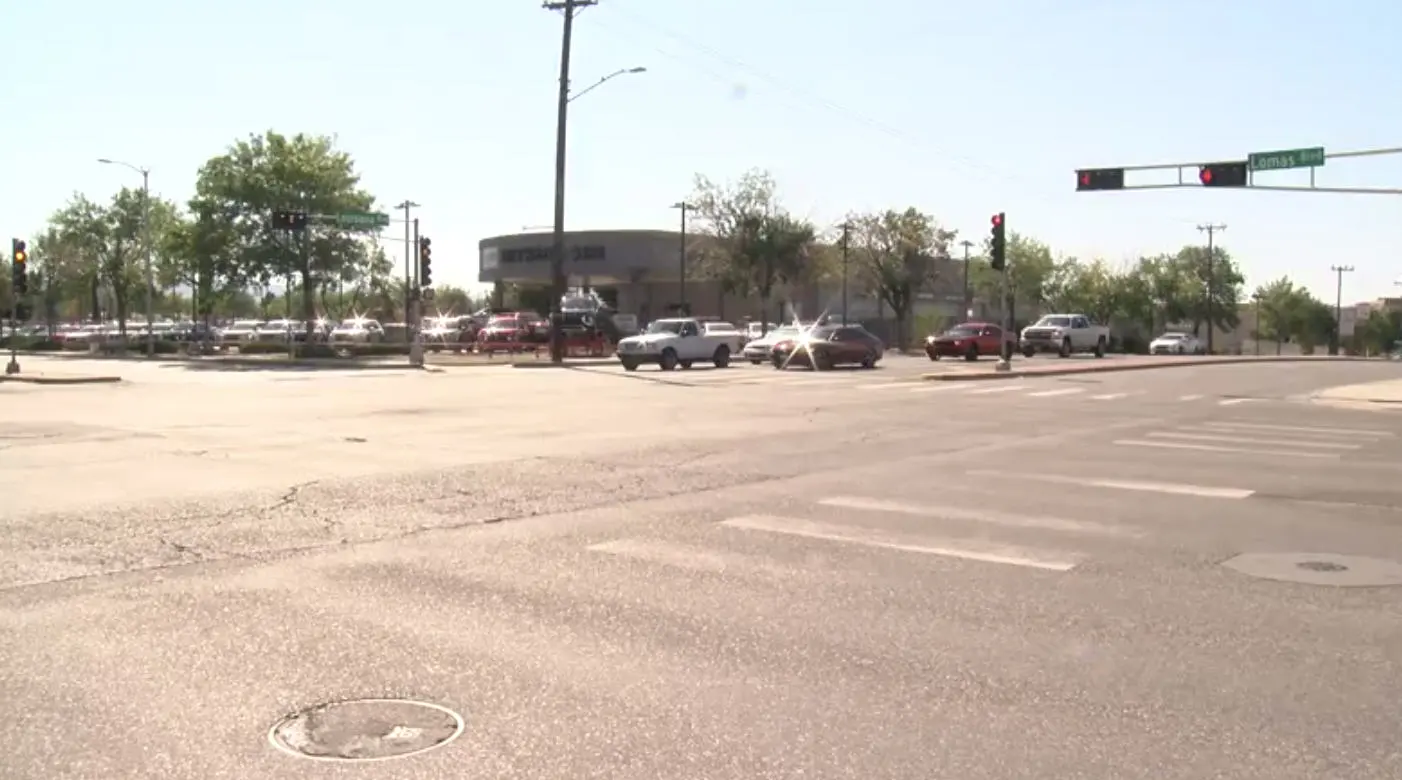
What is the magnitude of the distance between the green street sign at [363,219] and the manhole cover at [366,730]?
47636mm

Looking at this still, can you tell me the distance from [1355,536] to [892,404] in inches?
557

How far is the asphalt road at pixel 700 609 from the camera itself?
15.4 feet

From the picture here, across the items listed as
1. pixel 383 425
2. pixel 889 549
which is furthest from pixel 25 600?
pixel 383 425

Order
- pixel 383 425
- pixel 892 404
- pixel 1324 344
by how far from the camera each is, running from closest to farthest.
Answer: pixel 383 425 → pixel 892 404 → pixel 1324 344

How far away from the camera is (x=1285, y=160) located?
34750mm

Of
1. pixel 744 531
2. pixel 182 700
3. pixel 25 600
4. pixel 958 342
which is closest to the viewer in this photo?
pixel 182 700

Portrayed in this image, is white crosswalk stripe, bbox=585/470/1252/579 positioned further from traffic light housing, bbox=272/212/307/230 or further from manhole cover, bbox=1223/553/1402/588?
traffic light housing, bbox=272/212/307/230

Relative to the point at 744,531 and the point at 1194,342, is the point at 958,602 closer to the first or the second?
the point at 744,531

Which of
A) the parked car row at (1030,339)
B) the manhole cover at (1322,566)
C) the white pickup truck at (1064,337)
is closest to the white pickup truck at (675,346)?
the parked car row at (1030,339)

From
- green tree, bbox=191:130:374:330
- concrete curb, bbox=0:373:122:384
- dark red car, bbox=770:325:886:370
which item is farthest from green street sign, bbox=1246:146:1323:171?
green tree, bbox=191:130:374:330

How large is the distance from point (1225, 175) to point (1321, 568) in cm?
3095

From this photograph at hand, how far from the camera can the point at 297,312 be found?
15000cm

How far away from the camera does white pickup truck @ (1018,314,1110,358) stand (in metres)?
54.8

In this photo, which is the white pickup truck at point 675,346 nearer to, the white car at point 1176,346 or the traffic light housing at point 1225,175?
the traffic light housing at point 1225,175
